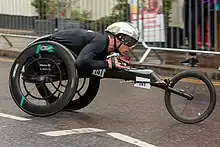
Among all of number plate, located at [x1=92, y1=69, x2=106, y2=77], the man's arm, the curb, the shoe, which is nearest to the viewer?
the man's arm

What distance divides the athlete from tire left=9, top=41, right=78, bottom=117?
125 millimetres

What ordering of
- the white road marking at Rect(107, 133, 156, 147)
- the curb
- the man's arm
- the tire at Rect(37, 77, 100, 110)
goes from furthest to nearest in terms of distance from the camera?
the curb, the tire at Rect(37, 77, 100, 110), the man's arm, the white road marking at Rect(107, 133, 156, 147)

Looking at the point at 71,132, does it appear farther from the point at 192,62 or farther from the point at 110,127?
the point at 192,62

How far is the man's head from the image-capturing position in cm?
584

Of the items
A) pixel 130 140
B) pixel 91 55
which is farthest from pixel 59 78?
pixel 130 140

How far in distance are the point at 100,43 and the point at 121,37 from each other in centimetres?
25

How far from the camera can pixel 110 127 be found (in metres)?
5.52

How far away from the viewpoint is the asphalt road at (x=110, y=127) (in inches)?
196

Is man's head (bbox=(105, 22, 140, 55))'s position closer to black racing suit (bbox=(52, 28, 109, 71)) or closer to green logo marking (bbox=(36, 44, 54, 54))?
black racing suit (bbox=(52, 28, 109, 71))

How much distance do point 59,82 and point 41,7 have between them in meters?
6.03

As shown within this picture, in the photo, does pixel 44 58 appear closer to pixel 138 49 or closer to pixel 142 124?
pixel 142 124

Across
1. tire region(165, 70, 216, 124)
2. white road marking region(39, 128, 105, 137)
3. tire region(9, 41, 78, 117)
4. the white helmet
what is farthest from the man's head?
white road marking region(39, 128, 105, 137)

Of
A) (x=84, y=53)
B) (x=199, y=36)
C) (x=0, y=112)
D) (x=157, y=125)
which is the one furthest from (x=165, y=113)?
(x=199, y=36)

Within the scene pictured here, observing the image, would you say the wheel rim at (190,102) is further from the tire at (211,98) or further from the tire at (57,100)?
the tire at (57,100)
